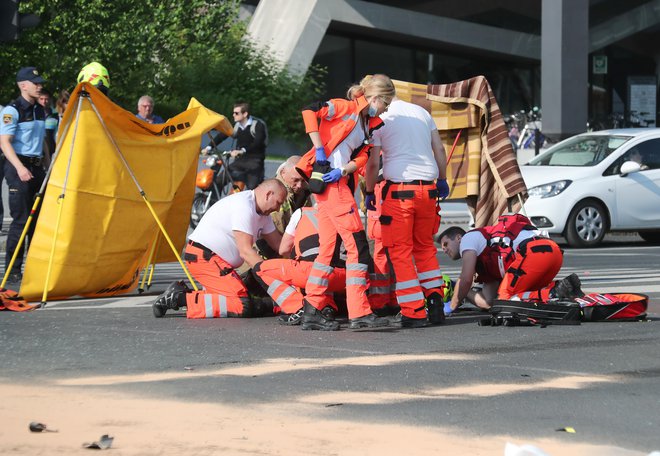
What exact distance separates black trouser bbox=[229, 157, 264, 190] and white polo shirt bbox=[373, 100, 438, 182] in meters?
9.04

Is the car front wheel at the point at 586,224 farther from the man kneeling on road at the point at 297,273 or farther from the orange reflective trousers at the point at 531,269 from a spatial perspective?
the man kneeling on road at the point at 297,273

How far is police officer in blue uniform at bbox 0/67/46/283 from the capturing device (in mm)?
11938

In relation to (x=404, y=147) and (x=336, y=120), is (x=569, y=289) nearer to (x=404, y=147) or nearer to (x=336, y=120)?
(x=404, y=147)

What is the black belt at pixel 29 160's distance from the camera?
474 inches

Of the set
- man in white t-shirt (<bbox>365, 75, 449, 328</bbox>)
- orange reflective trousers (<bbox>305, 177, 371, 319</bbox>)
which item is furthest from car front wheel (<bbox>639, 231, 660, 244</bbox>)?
orange reflective trousers (<bbox>305, 177, 371, 319</bbox>)

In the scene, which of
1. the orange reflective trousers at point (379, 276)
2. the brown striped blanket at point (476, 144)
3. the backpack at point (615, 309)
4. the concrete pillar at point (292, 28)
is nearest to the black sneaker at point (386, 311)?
the orange reflective trousers at point (379, 276)

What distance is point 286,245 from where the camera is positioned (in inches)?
405

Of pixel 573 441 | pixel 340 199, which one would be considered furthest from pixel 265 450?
pixel 340 199

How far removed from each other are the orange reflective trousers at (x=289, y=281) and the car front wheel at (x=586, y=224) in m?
8.69

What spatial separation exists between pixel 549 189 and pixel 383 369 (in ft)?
35.6

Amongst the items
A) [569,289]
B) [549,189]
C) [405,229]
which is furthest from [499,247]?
[549,189]

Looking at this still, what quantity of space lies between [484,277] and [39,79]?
15.2 ft

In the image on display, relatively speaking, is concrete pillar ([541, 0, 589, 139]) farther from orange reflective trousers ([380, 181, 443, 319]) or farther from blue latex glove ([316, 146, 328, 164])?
blue latex glove ([316, 146, 328, 164])

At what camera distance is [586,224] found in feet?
59.5
